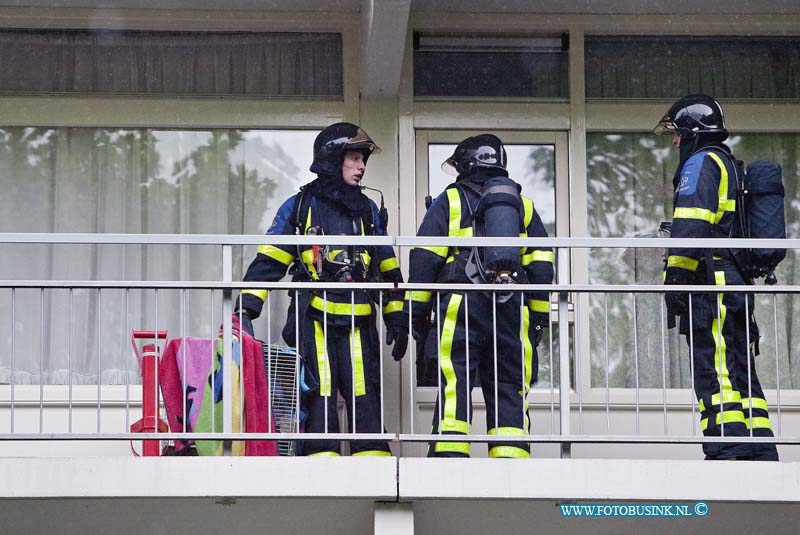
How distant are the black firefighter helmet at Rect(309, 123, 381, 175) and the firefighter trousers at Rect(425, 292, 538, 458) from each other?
1.20 metres

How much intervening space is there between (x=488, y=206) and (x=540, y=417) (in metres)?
2.02

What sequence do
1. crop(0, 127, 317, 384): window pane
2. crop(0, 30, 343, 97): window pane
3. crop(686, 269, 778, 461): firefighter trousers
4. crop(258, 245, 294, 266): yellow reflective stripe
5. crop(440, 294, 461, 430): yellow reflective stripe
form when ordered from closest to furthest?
crop(686, 269, 778, 461): firefighter trousers
crop(440, 294, 461, 430): yellow reflective stripe
crop(258, 245, 294, 266): yellow reflective stripe
crop(0, 127, 317, 384): window pane
crop(0, 30, 343, 97): window pane

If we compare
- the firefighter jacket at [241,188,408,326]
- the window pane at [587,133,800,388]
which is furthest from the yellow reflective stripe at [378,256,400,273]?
the window pane at [587,133,800,388]

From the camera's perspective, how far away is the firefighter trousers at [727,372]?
744 cm

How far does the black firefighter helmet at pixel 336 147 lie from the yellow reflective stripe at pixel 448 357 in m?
1.27

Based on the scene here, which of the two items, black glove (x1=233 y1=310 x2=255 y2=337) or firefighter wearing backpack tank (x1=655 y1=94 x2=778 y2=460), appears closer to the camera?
firefighter wearing backpack tank (x1=655 y1=94 x2=778 y2=460)

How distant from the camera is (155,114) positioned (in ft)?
31.9

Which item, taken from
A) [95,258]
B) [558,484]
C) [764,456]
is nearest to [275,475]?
[558,484]

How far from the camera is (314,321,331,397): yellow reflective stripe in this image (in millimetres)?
7980

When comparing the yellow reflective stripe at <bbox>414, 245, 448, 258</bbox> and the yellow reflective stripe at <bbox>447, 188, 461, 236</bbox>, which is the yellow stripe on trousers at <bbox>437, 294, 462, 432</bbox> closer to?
the yellow reflective stripe at <bbox>414, 245, 448, 258</bbox>

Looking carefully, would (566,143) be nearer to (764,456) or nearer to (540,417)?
(540,417)

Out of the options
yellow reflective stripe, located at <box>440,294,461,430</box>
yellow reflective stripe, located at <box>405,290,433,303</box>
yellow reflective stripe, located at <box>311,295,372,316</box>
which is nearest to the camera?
yellow reflective stripe, located at <box>440,294,461,430</box>

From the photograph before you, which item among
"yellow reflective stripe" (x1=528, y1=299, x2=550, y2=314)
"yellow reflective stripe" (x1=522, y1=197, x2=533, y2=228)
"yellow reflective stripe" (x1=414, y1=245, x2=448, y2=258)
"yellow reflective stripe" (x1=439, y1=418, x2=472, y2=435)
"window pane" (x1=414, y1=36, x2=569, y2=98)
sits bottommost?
"yellow reflective stripe" (x1=439, y1=418, x2=472, y2=435)

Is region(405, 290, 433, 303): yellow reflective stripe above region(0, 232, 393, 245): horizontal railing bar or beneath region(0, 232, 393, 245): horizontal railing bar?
beneath
